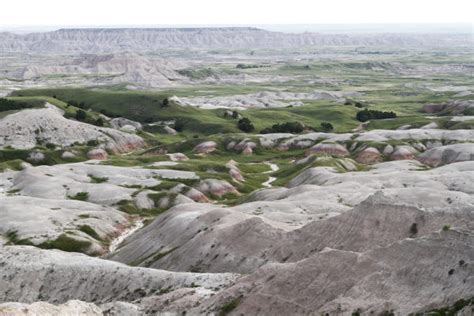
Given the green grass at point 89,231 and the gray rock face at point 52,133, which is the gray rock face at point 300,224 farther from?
the gray rock face at point 52,133

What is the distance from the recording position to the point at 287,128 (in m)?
189

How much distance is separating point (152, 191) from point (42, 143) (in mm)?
65725

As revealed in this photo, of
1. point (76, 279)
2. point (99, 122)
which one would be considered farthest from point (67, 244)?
point (99, 122)

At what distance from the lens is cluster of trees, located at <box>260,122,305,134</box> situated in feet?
618

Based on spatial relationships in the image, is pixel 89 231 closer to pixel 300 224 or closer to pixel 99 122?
pixel 300 224

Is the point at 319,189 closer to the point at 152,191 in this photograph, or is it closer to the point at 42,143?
the point at 152,191

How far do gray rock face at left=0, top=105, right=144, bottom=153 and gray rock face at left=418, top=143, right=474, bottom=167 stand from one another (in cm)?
8460

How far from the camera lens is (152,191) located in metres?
110

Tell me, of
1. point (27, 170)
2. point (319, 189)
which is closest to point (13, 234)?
point (27, 170)

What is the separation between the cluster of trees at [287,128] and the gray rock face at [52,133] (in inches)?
1717

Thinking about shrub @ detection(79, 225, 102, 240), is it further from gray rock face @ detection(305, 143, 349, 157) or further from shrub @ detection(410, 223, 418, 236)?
gray rock face @ detection(305, 143, 349, 157)

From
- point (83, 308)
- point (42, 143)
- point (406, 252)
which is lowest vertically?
point (42, 143)

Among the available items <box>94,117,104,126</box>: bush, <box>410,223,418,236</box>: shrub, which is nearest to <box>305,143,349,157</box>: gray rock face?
<box>94,117,104,126</box>: bush

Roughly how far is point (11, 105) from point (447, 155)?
133899 millimetres
